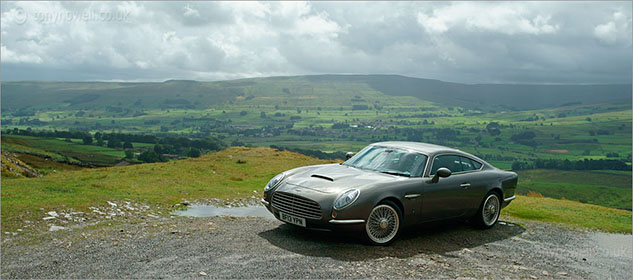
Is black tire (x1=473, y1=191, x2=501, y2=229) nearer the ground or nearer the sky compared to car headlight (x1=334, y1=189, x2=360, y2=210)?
nearer the ground

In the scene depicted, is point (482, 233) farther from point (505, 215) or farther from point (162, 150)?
point (162, 150)

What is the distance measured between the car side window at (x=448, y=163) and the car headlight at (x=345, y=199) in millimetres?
2637

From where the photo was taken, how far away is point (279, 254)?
9.16 meters

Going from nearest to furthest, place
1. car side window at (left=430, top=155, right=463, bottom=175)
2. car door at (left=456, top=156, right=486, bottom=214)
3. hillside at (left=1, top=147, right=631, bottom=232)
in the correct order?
car side window at (left=430, top=155, right=463, bottom=175) < car door at (left=456, top=156, right=486, bottom=214) < hillside at (left=1, top=147, right=631, bottom=232)

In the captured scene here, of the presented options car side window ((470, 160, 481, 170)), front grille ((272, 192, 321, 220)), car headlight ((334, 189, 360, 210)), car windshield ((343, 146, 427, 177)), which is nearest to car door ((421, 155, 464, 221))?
car windshield ((343, 146, 427, 177))

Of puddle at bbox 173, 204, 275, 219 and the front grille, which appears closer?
the front grille

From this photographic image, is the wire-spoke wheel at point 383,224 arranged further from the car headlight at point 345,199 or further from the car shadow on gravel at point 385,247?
the car headlight at point 345,199

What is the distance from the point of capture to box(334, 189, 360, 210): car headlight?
990cm

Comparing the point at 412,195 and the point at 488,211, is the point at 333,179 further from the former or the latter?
the point at 488,211

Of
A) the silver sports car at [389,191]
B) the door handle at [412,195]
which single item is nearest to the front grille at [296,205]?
the silver sports car at [389,191]

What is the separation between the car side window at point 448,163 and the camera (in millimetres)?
11797

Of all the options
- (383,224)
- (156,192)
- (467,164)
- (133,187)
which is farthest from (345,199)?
(133,187)

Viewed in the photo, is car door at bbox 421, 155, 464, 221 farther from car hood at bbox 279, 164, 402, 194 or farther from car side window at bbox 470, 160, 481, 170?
car hood at bbox 279, 164, 402, 194

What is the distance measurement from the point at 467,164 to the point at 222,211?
8.77 m
